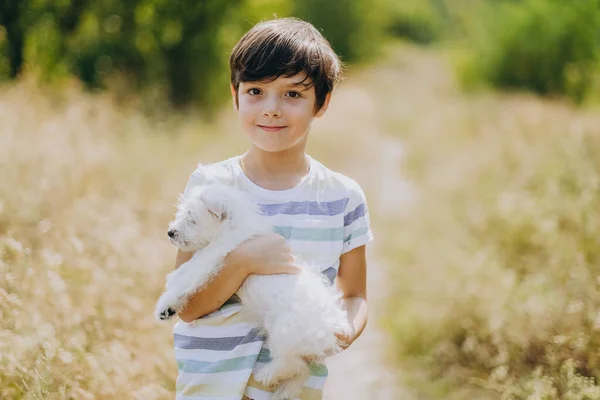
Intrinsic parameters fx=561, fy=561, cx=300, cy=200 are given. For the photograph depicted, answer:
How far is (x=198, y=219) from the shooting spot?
197 cm

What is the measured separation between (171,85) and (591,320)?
931 centimetres

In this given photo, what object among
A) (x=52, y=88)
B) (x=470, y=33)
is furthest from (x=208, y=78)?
(x=470, y=33)

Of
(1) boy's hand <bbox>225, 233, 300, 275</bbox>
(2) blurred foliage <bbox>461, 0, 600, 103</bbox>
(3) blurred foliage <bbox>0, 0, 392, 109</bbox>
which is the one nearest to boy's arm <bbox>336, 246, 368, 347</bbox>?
(1) boy's hand <bbox>225, 233, 300, 275</bbox>

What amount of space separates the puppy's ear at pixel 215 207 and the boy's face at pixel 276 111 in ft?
0.87

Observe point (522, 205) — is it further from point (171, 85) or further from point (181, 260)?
point (171, 85)

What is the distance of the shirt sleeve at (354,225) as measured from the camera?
2.11m

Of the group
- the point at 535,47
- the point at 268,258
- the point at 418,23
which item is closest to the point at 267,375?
the point at 268,258

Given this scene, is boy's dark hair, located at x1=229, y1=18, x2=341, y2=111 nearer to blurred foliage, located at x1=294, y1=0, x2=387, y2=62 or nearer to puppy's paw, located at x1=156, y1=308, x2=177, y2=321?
puppy's paw, located at x1=156, y1=308, x2=177, y2=321

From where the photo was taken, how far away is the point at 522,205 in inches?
225

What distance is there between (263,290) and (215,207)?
1.10 feet

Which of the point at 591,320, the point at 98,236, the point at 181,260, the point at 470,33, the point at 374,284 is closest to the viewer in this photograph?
the point at 181,260

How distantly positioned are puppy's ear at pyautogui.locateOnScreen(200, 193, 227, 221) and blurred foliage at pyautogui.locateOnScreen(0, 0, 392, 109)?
617 centimetres

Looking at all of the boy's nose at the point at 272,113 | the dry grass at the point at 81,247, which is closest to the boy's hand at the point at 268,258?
the boy's nose at the point at 272,113

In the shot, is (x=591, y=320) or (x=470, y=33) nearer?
(x=591, y=320)
